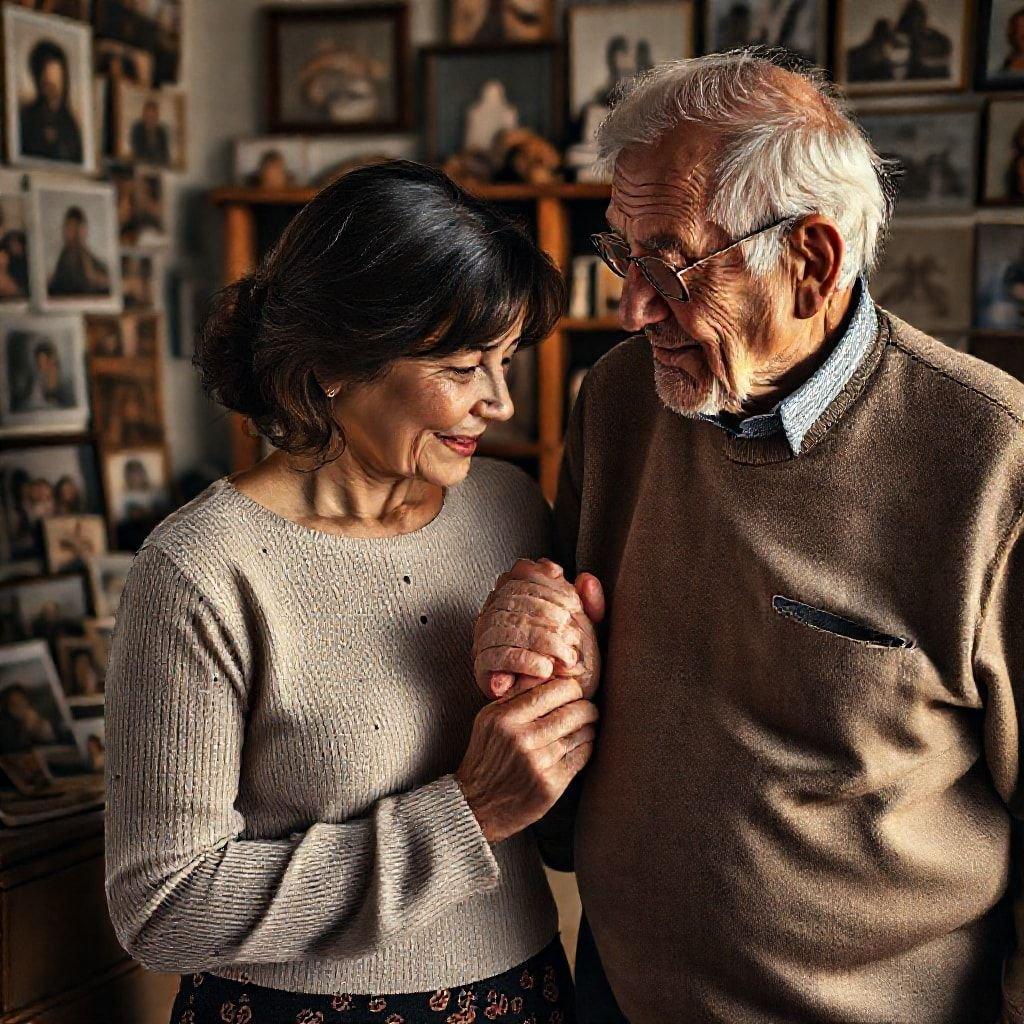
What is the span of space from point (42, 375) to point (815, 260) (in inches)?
105

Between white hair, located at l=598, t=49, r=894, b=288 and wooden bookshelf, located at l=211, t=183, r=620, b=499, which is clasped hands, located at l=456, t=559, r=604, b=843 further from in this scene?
wooden bookshelf, located at l=211, t=183, r=620, b=499

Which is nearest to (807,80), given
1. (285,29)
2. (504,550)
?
(504,550)

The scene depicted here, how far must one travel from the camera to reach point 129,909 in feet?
4.50

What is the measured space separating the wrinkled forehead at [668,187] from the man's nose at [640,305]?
0.04 meters

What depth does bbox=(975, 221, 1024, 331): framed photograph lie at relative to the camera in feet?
13.0

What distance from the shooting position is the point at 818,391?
1371 millimetres

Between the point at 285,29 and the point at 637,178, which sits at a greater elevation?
the point at 285,29

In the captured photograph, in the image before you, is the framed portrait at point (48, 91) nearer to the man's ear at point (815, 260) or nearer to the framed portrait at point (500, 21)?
the framed portrait at point (500, 21)

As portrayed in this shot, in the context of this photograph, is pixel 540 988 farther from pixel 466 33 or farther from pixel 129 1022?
pixel 466 33

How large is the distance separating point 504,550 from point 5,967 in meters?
0.89

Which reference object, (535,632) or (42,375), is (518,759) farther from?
(42,375)

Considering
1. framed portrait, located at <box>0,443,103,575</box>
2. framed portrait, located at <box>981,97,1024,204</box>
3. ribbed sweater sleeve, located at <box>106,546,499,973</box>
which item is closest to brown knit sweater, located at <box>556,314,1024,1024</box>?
ribbed sweater sleeve, located at <box>106,546,499,973</box>

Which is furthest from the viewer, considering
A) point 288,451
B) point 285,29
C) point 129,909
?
point 285,29

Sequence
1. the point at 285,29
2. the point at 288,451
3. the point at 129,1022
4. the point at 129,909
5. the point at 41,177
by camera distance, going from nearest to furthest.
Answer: the point at 129,909 → the point at 288,451 → the point at 129,1022 → the point at 41,177 → the point at 285,29
